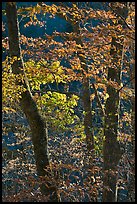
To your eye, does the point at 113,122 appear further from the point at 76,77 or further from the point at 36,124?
the point at 36,124

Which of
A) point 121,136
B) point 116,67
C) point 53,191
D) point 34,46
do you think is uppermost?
point 34,46

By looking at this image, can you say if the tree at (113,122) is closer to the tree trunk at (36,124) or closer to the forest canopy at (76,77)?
the forest canopy at (76,77)

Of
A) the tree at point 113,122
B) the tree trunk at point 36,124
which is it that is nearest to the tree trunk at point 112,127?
the tree at point 113,122

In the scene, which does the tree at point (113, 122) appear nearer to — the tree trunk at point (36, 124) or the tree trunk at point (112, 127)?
the tree trunk at point (112, 127)

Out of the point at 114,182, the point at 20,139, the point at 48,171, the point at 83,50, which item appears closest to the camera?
the point at 48,171

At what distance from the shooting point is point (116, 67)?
7.79 meters

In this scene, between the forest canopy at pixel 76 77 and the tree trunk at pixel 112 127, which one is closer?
the forest canopy at pixel 76 77

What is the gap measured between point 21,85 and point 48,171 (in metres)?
1.71

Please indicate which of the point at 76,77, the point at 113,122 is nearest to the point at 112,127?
the point at 113,122

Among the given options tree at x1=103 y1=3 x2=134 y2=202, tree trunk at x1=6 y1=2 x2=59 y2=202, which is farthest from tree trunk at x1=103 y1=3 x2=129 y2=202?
tree trunk at x1=6 y1=2 x2=59 y2=202

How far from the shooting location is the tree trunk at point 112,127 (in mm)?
7541

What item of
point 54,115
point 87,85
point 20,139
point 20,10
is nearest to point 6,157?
point 20,139

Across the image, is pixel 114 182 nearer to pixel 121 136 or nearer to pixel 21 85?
pixel 121 136

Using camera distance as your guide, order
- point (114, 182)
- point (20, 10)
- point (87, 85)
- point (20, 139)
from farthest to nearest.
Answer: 1. point (20, 139)
2. point (87, 85)
3. point (114, 182)
4. point (20, 10)
